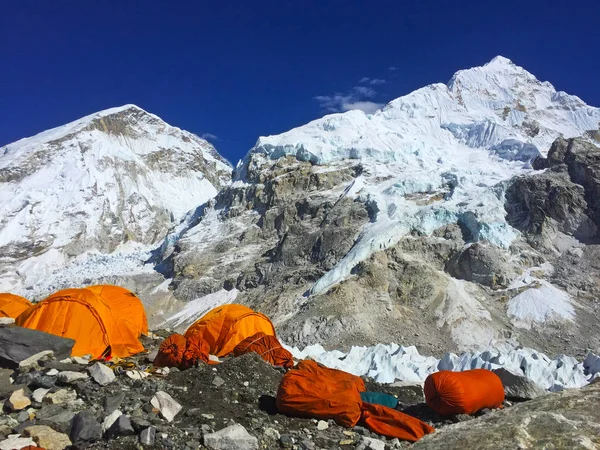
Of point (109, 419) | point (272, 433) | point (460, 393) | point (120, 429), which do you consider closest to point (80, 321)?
point (109, 419)

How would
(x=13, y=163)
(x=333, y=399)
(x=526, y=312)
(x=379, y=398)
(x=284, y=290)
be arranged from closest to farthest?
(x=333, y=399), (x=379, y=398), (x=526, y=312), (x=284, y=290), (x=13, y=163)

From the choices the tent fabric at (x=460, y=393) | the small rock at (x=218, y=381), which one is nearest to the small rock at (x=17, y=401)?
the small rock at (x=218, y=381)

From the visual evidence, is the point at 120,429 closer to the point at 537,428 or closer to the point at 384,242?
the point at 537,428

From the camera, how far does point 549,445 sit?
4.78m

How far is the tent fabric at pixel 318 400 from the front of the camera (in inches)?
297

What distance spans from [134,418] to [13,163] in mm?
147411

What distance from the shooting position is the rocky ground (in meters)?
5.53

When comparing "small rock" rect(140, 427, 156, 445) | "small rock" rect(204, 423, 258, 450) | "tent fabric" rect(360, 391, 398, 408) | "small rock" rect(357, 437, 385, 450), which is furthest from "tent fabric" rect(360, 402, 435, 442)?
"small rock" rect(140, 427, 156, 445)

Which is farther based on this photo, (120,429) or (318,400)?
(318,400)

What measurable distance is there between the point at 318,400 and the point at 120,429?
297 cm

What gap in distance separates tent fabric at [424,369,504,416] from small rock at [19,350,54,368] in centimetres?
688

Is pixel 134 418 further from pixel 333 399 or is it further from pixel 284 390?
pixel 333 399

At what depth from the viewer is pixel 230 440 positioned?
20.2 feet

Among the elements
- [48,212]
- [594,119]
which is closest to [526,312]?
[594,119]
